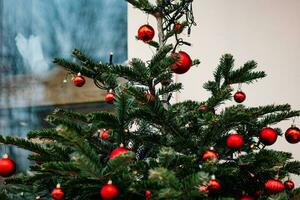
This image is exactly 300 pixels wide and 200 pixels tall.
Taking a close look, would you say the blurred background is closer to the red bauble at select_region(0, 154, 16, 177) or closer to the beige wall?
the beige wall

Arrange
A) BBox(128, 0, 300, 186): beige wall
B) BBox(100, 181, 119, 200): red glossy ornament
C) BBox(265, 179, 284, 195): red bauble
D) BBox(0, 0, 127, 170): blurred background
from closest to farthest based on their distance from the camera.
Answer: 1. BBox(100, 181, 119, 200): red glossy ornament
2. BBox(265, 179, 284, 195): red bauble
3. BBox(0, 0, 127, 170): blurred background
4. BBox(128, 0, 300, 186): beige wall

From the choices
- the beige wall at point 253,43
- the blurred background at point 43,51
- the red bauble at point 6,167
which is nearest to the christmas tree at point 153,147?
the red bauble at point 6,167

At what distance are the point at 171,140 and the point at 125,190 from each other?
18 centimetres

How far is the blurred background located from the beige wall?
0.52 feet

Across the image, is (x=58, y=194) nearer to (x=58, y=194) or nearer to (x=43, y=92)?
(x=58, y=194)

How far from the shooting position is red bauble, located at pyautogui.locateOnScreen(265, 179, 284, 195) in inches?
31.8

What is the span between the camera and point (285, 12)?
1740mm

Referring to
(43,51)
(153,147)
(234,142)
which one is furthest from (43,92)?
(234,142)

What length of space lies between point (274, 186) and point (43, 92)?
112 cm

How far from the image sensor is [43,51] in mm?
1657

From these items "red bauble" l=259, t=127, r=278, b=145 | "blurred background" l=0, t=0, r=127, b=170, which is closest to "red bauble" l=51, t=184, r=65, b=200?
"red bauble" l=259, t=127, r=278, b=145

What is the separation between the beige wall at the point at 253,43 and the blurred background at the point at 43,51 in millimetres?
158

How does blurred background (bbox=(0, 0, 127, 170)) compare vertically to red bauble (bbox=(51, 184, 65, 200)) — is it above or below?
above

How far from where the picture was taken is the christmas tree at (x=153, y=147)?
678 mm
